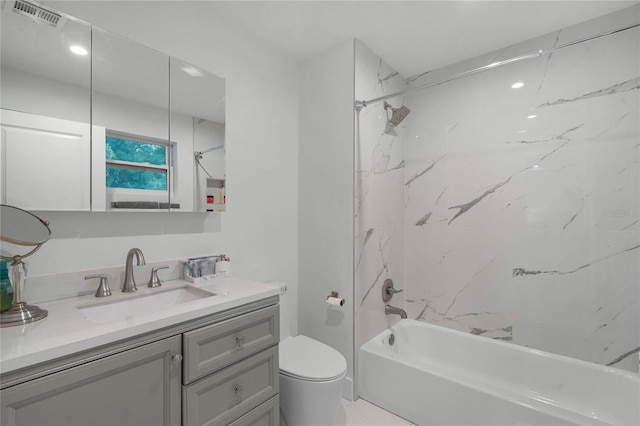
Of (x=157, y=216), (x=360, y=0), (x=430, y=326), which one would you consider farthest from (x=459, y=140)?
(x=157, y=216)

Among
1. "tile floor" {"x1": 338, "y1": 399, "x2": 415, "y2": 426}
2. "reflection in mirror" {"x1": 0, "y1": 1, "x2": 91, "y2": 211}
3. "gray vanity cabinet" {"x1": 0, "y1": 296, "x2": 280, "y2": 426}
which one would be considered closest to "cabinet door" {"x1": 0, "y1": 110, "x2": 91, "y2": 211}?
"reflection in mirror" {"x1": 0, "y1": 1, "x2": 91, "y2": 211}

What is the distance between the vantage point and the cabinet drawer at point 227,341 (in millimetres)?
1161

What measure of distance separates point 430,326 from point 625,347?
1.16 metres

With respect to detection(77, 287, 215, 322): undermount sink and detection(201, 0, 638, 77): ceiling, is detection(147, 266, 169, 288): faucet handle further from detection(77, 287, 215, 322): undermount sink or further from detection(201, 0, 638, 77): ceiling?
detection(201, 0, 638, 77): ceiling

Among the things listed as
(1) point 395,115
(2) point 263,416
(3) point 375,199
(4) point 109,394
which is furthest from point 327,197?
(4) point 109,394

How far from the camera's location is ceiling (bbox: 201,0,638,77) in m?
1.82

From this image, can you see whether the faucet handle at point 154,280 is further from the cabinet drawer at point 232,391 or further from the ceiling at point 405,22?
the ceiling at point 405,22

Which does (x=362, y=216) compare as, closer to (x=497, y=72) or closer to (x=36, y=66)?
(x=497, y=72)

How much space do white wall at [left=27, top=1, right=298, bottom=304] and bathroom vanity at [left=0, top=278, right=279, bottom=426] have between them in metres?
0.23

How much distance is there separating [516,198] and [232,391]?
7.21ft

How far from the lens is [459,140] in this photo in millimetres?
2473

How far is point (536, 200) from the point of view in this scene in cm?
213

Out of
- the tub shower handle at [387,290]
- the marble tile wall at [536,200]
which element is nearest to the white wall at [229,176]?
the tub shower handle at [387,290]

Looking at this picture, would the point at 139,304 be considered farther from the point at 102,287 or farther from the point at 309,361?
the point at 309,361
